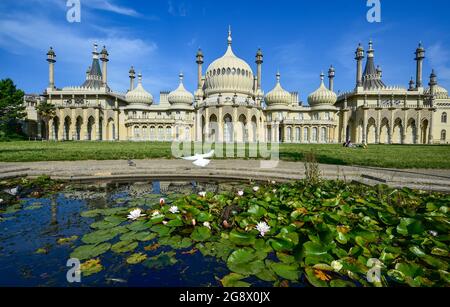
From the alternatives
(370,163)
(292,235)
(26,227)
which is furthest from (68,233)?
(370,163)

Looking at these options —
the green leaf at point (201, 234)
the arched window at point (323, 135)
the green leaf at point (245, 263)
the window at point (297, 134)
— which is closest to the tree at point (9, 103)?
the green leaf at point (201, 234)

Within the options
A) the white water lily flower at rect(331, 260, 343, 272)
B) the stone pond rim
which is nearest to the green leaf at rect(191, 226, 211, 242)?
the white water lily flower at rect(331, 260, 343, 272)

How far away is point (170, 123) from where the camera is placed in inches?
1635

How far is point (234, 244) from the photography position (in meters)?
2.58

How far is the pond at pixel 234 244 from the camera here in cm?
202

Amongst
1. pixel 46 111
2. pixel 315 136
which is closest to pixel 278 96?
pixel 315 136

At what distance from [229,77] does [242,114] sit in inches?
284

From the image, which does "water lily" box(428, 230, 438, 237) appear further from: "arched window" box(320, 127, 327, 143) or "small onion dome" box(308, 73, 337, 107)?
"small onion dome" box(308, 73, 337, 107)

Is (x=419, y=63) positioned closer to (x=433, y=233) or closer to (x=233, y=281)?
(x=433, y=233)

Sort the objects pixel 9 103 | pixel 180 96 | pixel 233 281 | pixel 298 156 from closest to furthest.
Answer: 1. pixel 233 281
2. pixel 298 156
3. pixel 9 103
4. pixel 180 96

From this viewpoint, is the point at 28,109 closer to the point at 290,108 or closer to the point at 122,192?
the point at 290,108

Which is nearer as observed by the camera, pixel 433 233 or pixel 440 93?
pixel 433 233

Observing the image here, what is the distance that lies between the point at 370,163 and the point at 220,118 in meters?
27.8
